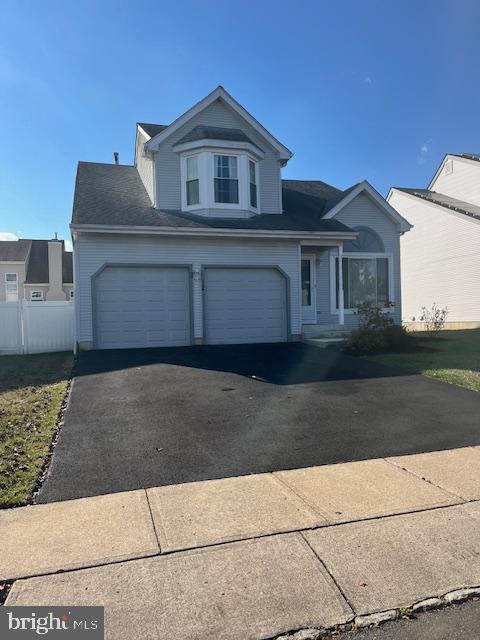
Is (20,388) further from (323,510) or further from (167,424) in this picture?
(323,510)

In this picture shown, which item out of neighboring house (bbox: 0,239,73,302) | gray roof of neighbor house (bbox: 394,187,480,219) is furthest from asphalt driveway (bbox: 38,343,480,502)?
neighboring house (bbox: 0,239,73,302)

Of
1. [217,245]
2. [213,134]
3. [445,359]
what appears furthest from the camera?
[213,134]

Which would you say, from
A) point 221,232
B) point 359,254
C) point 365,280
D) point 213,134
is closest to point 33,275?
point 213,134

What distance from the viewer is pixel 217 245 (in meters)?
15.3

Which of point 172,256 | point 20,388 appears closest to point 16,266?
point 172,256

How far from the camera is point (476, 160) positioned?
26922mm

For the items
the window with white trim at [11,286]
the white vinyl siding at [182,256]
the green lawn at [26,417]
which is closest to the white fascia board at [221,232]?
the white vinyl siding at [182,256]

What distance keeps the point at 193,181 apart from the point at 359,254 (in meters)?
6.92

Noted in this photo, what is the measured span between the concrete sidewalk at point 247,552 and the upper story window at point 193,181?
12.7 meters

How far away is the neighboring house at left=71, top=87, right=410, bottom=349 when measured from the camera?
14367 mm

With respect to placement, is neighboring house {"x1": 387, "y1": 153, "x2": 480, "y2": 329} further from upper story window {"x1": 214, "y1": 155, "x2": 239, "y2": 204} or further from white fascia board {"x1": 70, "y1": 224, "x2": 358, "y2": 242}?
upper story window {"x1": 214, "y1": 155, "x2": 239, "y2": 204}

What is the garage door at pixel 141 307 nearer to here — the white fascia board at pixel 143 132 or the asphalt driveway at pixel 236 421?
the asphalt driveway at pixel 236 421

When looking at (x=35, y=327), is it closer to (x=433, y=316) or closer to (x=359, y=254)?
(x=359, y=254)

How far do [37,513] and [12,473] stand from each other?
1.01m
